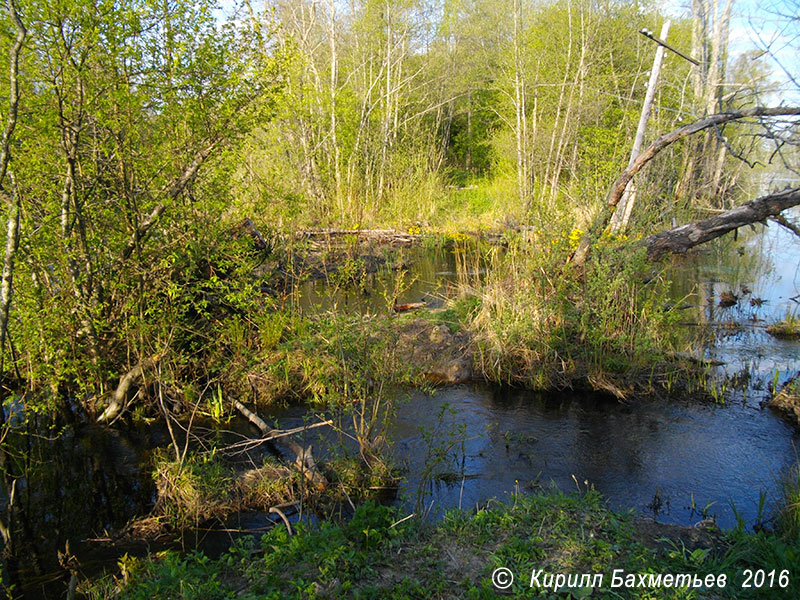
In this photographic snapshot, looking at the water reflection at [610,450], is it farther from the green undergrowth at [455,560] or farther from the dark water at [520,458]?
the green undergrowth at [455,560]

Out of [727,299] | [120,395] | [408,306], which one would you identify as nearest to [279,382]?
[120,395]

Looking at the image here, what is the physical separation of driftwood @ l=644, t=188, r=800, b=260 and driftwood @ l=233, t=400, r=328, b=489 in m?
5.32

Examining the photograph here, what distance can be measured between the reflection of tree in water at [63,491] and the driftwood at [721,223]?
682 cm

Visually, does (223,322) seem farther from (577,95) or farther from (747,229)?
(747,229)

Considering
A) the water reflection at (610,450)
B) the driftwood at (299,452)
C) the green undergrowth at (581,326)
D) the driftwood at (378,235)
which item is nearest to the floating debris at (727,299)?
the green undergrowth at (581,326)

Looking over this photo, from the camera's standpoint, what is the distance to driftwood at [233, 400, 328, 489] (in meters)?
4.98

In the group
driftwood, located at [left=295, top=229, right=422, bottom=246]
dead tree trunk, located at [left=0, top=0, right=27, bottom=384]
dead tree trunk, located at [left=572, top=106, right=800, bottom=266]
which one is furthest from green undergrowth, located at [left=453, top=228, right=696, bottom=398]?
driftwood, located at [left=295, top=229, right=422, bottom=246]

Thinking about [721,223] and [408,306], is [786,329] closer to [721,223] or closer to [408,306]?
[721,223]

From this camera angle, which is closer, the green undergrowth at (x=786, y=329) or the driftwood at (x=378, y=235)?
the green undergrowth at (x=786, y=329)

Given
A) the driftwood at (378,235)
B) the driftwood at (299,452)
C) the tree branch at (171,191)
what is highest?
the tree branch at (171,191)

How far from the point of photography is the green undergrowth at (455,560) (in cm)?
335

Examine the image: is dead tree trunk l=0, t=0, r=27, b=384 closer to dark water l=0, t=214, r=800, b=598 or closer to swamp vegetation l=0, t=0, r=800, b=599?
swamp vegetation l=0, t=0, r=800, b=599

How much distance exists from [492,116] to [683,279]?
18493 millimetres

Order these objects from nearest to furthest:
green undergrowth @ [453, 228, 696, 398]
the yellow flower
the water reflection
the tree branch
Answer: the water reflection < the tree branch < green undergrowth @ [453, 228, 696, 398] < the yellow flower
